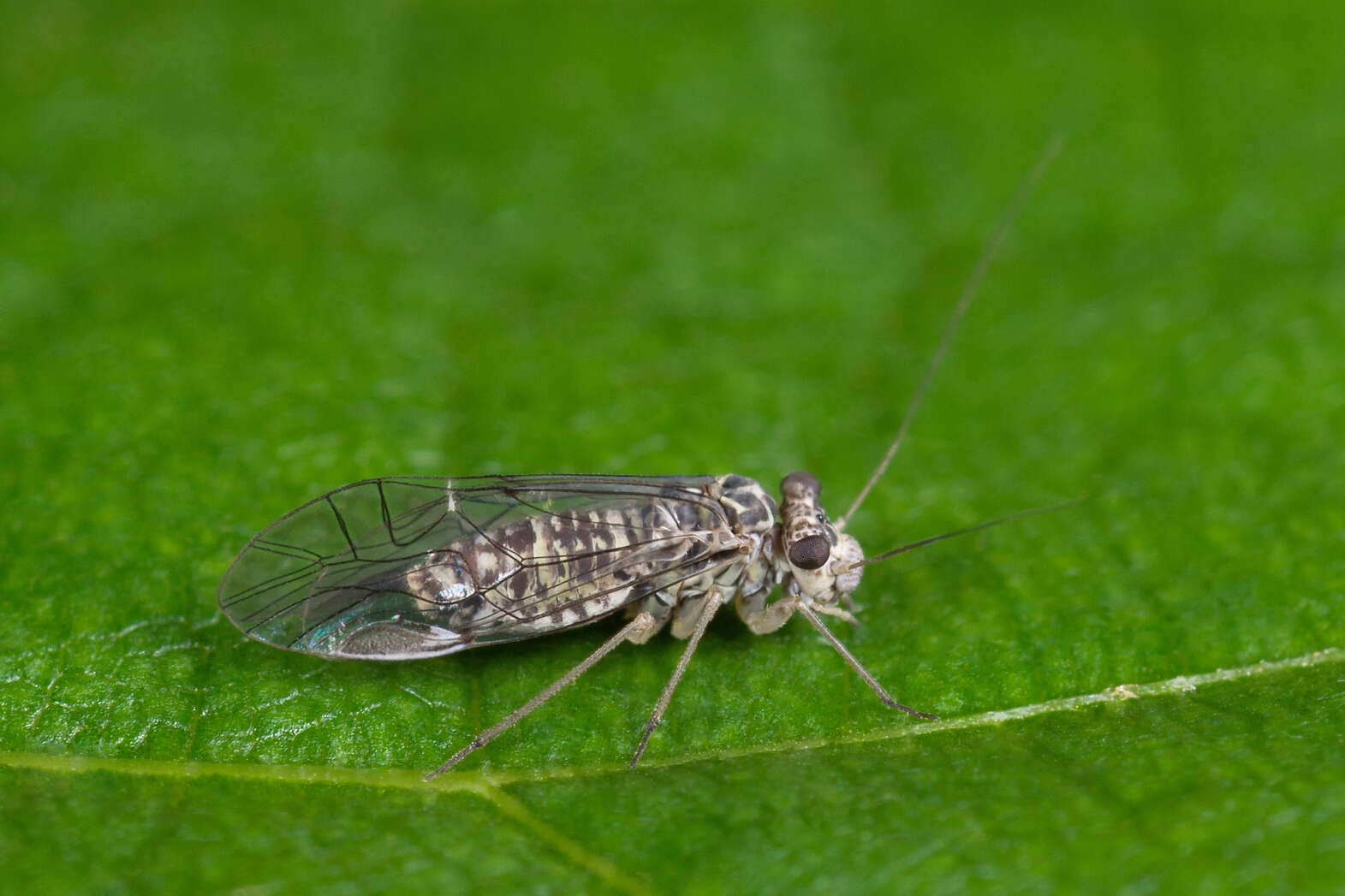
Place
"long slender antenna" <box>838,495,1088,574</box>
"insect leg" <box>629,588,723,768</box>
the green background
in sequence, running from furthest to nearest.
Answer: "long slender antenna" <box>838,495,1088,574</box> → "insect leg" <box>629,588,723,768</box> → the green background

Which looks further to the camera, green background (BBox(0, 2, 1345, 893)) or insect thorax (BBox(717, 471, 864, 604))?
insect thorax (BBox(717, 471, 864, 604))

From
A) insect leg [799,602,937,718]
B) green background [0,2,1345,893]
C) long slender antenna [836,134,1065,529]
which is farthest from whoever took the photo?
long slender antenna [836,134,1065,529]

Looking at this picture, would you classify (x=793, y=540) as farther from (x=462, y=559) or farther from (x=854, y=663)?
(x=462, y=559)

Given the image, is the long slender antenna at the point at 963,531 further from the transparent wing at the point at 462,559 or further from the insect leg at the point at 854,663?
the transparent wing at the point at 462,559

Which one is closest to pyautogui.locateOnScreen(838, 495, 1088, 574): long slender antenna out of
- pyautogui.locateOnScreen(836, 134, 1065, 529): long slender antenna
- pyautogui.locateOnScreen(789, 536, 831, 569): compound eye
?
pyautogui.locateOnScreen(789, 536, 831, 569): compound eye

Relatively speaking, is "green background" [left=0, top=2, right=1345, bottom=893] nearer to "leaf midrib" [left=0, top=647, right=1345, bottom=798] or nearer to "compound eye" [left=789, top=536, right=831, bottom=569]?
"leaf midrib" [left=0, top=647, right=1345, bottom=798]

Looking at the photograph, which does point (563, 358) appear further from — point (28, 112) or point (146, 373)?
point (28, 112)

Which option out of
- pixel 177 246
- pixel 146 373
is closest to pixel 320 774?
pixel 146 373
